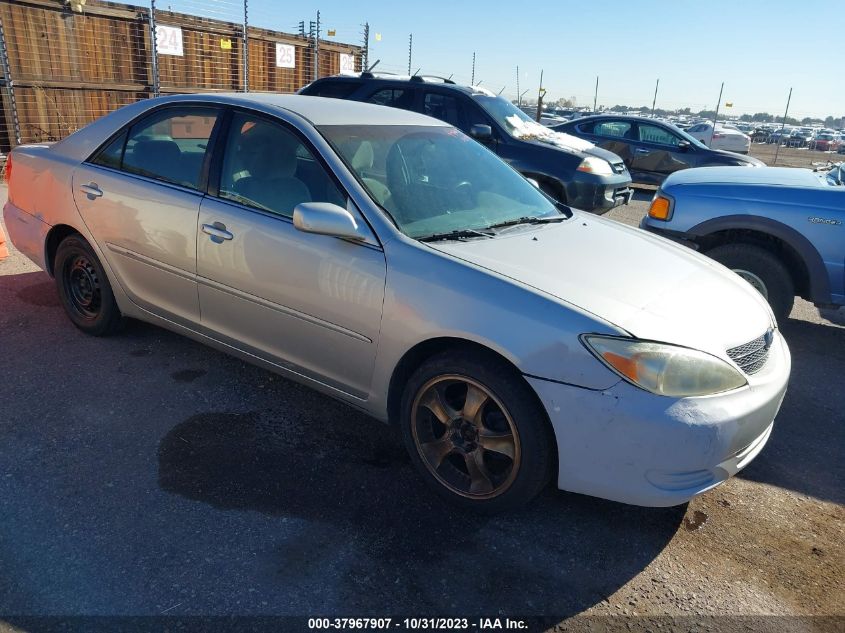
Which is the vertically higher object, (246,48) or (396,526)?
(246,48)

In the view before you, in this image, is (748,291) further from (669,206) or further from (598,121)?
(598,121)

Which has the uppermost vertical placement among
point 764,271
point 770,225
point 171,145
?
point 171,145

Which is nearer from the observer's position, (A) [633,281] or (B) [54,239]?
(A) [633,281]

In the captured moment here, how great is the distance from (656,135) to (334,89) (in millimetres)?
7193

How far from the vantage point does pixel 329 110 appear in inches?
142

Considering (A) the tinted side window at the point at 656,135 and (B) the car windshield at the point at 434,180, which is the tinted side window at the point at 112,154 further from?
(A) the tinted side window at the point at 656,135

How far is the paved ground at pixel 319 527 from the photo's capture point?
2361 millimetres

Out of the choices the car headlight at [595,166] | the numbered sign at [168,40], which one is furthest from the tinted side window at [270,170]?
the numbered sign at [168,40]

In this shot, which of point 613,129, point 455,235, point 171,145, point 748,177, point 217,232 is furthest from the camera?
point 613,129

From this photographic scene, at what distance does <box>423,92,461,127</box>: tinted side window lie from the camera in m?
8.38

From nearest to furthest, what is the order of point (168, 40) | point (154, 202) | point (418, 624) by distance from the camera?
point (418, 624) → point (154, 202) → point (168, 40)

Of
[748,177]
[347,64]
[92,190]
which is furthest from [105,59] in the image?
[748,177]

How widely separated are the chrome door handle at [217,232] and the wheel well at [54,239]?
4.58 ft

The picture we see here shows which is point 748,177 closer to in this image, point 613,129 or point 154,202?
point 154,202
